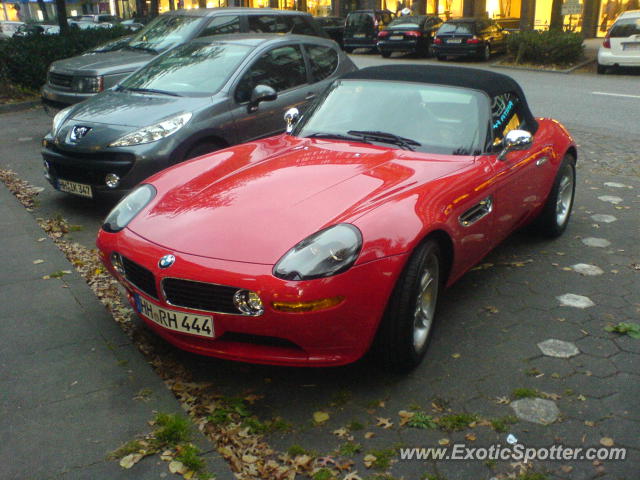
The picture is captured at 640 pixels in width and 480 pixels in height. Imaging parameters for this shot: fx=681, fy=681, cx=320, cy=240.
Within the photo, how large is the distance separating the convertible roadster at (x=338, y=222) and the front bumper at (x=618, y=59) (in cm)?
1513

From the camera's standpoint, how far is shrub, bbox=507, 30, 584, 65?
67.4ft

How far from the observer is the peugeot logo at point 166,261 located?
3.31 m

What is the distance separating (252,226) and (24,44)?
504 inches

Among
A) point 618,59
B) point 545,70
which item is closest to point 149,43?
point 618,59

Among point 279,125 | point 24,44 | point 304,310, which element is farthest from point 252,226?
point 24,44

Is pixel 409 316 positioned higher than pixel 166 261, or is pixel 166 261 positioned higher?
pixel 166 261

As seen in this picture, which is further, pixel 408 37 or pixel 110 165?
pixel 408 37

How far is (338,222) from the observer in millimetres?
3359

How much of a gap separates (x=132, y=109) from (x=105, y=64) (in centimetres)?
402

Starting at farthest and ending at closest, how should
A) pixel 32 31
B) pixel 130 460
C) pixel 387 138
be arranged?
pixel 32 31
pixel 387 138
pixel 130 460

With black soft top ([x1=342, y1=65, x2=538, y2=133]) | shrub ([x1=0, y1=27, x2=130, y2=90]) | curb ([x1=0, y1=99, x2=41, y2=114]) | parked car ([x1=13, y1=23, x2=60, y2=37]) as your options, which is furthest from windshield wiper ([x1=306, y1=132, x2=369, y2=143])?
parked car ([x1=13, y1=23, x2=60, y2=37])

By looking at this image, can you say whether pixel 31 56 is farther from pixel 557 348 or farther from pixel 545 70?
pixel 545 70

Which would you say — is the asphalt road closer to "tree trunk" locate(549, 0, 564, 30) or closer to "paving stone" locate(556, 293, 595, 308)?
"paving stone" locate(556, 293, 595, 308)

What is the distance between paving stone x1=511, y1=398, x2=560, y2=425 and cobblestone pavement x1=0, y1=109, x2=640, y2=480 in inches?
0.5
